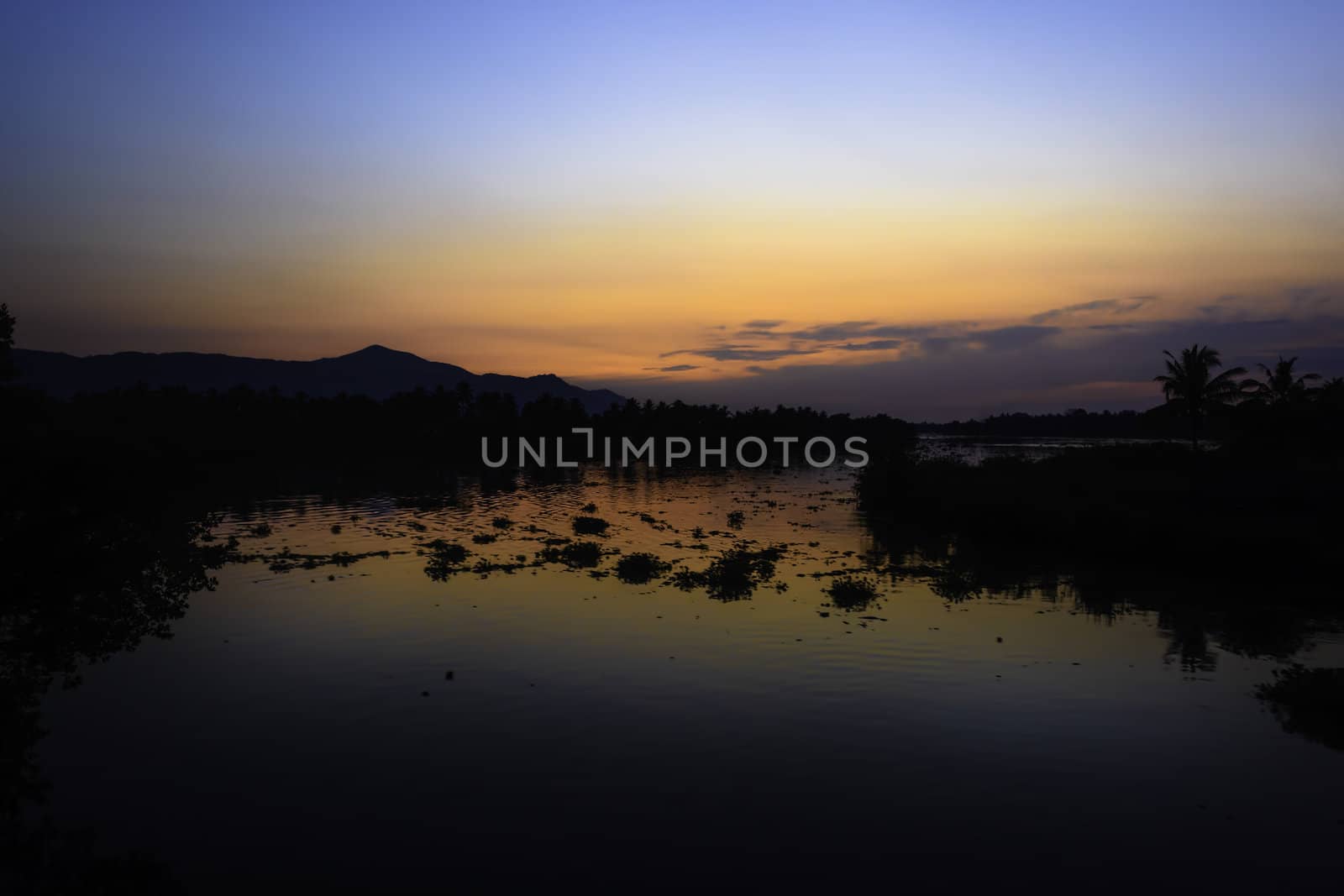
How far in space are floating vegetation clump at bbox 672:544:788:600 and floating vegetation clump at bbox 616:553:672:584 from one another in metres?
1.04

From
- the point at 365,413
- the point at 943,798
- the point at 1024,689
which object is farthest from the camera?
the point at 365,413

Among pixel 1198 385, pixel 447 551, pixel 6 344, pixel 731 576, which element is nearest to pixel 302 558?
pixel 447 551

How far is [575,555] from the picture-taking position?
40.8 meters

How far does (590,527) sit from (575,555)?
1152 centimetres

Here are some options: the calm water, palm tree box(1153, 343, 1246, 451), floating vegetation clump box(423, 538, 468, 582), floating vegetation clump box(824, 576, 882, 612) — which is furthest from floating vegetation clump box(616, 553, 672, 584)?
palm tree box(1153, 343, 1246, 451)

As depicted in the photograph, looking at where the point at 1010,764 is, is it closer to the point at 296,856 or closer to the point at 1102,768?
the point at 1102,768

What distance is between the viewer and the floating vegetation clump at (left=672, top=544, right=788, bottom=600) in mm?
32906

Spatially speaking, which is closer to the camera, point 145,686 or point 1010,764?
point 1010,764

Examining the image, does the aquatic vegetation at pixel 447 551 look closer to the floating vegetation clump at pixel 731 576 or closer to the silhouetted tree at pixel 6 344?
the floating vegetation clump at pixel 731 576

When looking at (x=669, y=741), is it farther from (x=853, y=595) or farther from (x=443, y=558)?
(x=443, y=558)

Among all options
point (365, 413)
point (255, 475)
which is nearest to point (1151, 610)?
point (255, 475)

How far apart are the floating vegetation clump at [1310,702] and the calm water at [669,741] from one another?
589 mm

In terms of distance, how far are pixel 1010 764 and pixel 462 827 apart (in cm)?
1214

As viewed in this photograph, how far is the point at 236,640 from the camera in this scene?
25844 millimetres
